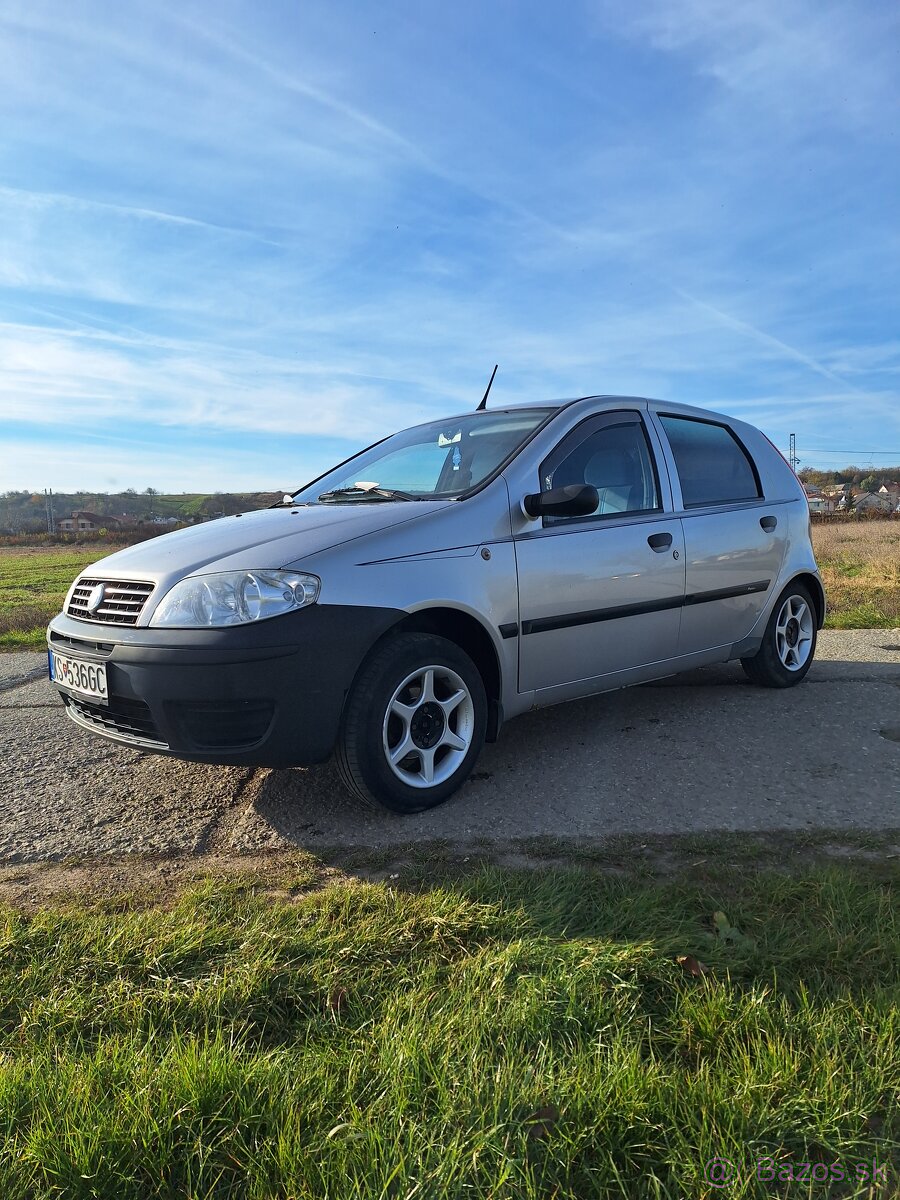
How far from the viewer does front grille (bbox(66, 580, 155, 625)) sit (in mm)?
3037

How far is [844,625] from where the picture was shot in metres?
7.84

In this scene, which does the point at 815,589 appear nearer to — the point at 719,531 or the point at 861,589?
the point at 719,531

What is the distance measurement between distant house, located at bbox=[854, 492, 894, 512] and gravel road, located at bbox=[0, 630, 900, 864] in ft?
142

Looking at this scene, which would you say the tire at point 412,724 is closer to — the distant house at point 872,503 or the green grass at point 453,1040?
the green grass at point 453,1040

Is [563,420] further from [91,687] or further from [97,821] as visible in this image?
[97,821]

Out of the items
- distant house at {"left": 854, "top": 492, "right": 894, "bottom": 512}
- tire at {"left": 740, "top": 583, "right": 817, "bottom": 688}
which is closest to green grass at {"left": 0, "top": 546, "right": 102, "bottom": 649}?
tire at {"left": 740, "top": 583, "right": 817, "bottom": 688}

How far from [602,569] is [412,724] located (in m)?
1.19

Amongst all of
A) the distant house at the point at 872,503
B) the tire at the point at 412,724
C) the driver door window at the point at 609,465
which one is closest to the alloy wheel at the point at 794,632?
the driver door window at the point at 609,465

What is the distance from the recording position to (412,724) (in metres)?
3.17

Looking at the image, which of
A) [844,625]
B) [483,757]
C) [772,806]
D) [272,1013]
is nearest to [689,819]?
[772,806]

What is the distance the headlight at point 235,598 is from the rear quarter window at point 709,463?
7.58ft

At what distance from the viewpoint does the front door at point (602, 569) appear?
355cm

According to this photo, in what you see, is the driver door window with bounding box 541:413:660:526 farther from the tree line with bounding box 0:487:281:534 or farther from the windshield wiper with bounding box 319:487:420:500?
the tree line with bounding box 0:487:281:534

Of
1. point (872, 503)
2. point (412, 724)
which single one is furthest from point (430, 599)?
point (872, 503)
